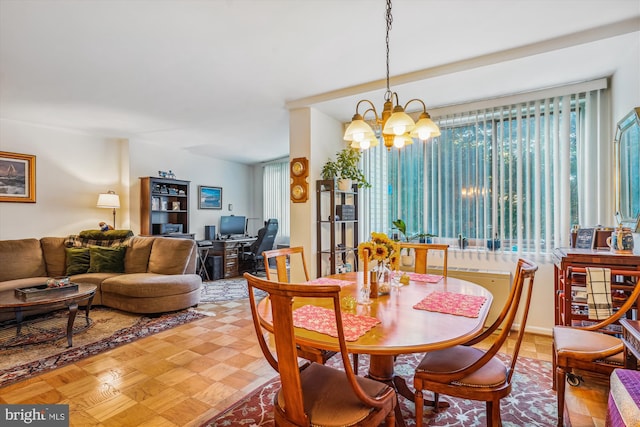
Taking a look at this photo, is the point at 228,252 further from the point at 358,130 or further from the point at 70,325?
the point at 358,130

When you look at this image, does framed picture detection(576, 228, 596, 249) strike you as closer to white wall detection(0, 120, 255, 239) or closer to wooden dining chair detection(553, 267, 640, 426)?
wooden dining chair detection(553, 267, 640, 426)

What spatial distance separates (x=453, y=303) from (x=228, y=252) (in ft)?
16.6

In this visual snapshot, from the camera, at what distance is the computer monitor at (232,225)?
6695 millimetres

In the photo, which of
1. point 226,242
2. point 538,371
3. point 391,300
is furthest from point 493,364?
point 226,242

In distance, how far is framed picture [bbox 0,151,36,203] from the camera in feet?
14.2

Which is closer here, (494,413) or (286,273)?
(494,413)

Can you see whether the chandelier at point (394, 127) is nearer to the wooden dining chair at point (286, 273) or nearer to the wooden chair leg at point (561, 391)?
the wooden dining chair at point (286, 273)

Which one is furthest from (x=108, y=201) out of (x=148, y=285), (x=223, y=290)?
(x=223, y=290)

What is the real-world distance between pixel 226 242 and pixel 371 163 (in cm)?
324

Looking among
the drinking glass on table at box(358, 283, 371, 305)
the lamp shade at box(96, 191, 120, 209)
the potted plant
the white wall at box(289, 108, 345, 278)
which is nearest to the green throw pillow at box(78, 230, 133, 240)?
the lamp shade at box(96, 191, 120, 209)

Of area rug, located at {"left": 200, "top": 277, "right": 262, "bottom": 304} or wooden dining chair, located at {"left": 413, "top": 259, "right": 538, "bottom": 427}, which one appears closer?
wooden dining chair, located at {"left": 413, "top": 259, "right": 538, "bottom": 427}

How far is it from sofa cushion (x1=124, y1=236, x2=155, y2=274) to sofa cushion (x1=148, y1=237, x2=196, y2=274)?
0.10 m

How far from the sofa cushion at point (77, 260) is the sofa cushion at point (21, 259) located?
30 centimetres

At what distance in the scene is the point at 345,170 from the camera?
4.00 m
